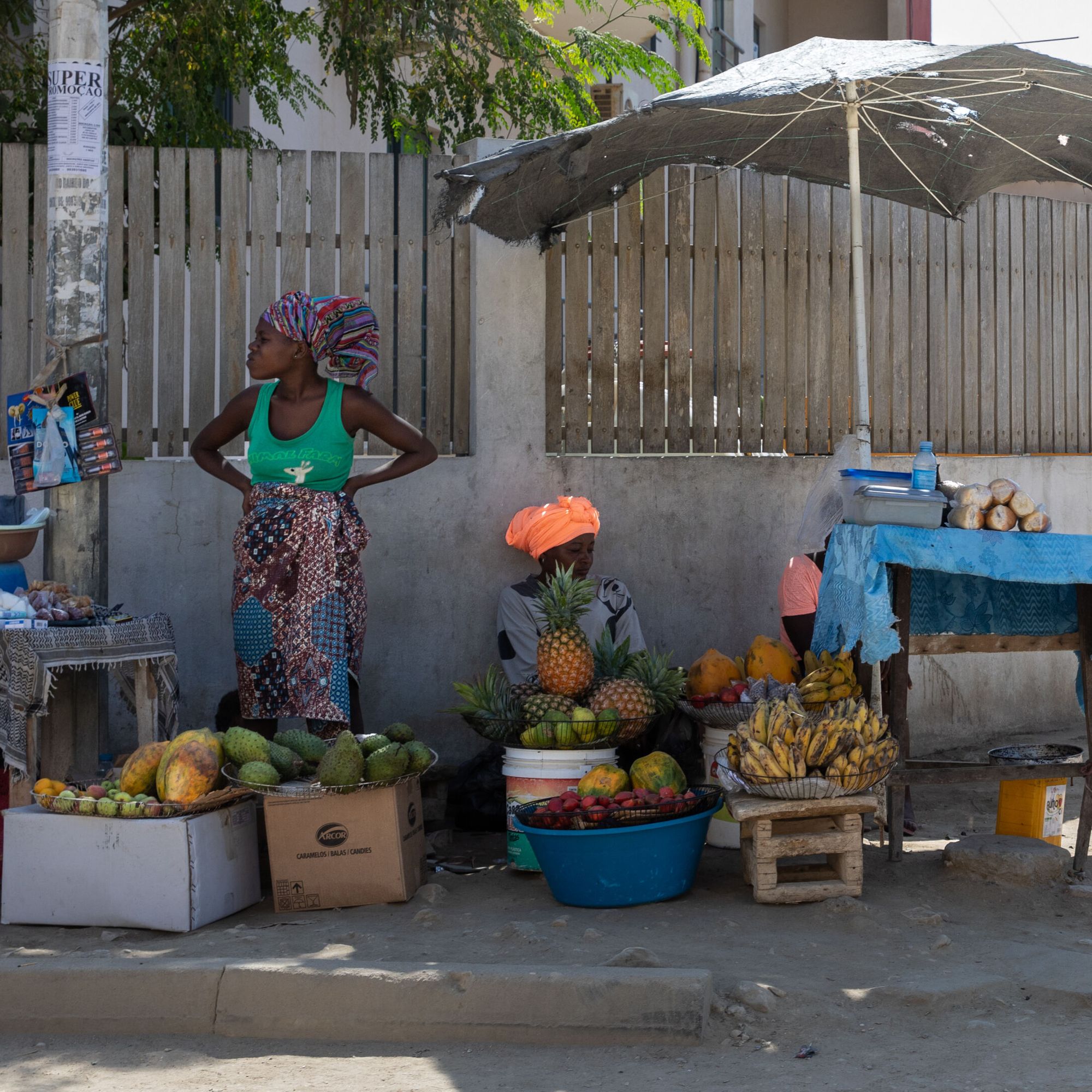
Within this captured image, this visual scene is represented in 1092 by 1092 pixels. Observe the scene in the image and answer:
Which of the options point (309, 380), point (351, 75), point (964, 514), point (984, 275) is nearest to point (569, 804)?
point (964, 514)

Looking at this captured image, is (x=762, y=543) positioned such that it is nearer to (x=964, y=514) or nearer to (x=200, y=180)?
(x=964, y=514)

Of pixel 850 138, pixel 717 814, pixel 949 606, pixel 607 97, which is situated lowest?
pixel 717 814

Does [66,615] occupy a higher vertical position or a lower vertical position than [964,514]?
lower

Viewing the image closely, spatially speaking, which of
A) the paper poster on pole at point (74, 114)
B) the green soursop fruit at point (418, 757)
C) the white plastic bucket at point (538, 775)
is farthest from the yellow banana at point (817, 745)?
the paper poster on pole at point (74, 114)

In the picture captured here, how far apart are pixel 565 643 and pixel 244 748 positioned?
Answer: 1363 mm

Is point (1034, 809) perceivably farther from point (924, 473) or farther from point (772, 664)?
point (924, 473)

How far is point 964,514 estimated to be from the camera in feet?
14.7

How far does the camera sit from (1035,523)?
177 inches

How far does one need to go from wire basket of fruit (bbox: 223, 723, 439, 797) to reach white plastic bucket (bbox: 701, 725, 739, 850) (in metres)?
1.20

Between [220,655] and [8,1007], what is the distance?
2.60m

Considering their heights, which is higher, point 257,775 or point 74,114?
point 74,114

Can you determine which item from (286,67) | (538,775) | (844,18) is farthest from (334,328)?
(844,18)

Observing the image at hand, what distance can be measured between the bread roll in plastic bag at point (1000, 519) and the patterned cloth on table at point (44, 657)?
308 centimetres

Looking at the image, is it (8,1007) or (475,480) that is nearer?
(8,1007)
